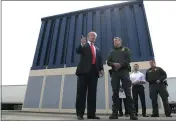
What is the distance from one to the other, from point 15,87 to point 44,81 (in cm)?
741

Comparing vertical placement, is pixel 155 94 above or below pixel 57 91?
below

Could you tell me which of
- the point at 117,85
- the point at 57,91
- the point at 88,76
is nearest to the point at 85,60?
the point at 88,76

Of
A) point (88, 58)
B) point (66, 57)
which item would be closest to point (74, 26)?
point (66, 57)

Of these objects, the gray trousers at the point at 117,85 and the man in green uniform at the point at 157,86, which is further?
the man in green uniform at the point at 157,86

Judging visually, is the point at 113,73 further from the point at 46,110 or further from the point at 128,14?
the point at 128,14

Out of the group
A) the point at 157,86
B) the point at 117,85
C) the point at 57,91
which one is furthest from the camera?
the point at 57,91

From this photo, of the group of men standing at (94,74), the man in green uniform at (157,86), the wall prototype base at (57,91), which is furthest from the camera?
the wall prototype base at (57,91)

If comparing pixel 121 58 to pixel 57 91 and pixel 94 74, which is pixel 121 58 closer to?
Answer: pixel 94 74

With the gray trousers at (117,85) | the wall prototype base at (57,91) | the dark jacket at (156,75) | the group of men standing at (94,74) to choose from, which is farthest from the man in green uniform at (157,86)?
the wall prototype base at (57,91)

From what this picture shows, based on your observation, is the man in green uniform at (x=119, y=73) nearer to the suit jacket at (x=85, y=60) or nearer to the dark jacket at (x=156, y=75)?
the suit jacket at (x=85, y=60)

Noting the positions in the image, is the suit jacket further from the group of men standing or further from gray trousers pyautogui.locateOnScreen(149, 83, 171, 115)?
gray trousers pyautogui.locateOnScreen(149, 83, 171, 115)

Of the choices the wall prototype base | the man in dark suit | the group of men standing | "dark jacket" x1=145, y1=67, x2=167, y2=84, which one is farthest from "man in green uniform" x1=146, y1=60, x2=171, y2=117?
the wall prototype base

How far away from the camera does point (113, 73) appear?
10.3 ft

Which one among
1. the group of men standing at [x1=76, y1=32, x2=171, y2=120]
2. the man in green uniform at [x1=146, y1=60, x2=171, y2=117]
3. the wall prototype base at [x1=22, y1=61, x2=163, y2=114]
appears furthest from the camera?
the wall prototype base at [x1=22, y1=61, x2=163, y2=114]
